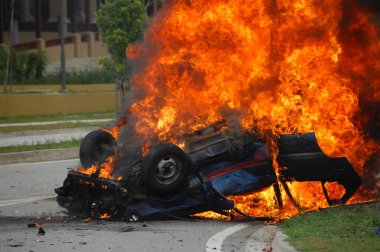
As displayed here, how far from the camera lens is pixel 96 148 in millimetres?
10914

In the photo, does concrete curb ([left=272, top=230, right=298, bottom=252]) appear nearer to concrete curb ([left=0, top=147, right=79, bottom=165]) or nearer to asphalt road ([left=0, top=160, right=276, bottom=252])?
asphalt road ([left=0, top=160, right=276, bottom=252])

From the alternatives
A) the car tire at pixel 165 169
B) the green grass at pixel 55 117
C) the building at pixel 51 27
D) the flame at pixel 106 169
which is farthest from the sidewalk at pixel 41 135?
the building at pixel 51 27

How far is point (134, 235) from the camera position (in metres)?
8.78

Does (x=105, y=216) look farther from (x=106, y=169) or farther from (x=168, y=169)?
(x=168, y=169)

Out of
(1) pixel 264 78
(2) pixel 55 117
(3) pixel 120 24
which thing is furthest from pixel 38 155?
(2) pixel 55 117

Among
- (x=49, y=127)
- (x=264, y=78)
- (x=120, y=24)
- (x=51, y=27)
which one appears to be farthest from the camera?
(x=51, y=27)

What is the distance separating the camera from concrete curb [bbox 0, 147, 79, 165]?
1786 cm

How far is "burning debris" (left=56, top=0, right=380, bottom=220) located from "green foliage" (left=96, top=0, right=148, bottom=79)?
19585 mm

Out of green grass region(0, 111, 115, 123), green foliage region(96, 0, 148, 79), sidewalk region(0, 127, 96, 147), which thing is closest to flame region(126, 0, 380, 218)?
sidewalk region(0, 127, 96, 147)

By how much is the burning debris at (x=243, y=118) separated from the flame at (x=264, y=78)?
1cm

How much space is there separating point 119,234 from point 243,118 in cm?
231

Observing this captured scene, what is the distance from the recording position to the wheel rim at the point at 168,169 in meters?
9.40

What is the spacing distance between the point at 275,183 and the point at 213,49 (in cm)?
198

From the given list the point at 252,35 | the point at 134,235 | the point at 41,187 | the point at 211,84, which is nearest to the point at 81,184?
the point at 134,235
